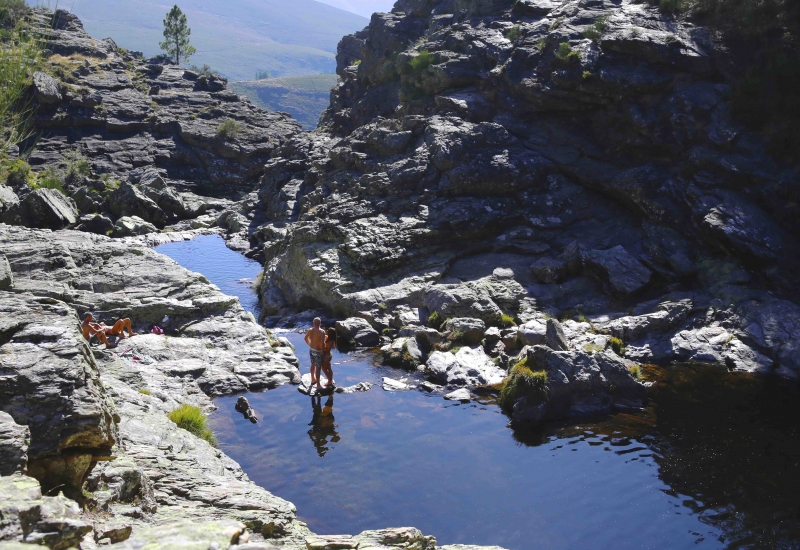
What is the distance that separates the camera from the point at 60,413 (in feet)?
30.7

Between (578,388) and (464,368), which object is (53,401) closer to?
(578,388)

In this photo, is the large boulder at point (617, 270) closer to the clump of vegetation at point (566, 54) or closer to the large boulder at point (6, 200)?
the clump of vegetation at point (566, 54)

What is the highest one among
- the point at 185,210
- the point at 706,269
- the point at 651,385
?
the point at 706,269

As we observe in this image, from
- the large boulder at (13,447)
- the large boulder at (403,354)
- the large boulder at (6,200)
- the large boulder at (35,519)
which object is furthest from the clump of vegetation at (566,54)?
the large boulder at (6,200)

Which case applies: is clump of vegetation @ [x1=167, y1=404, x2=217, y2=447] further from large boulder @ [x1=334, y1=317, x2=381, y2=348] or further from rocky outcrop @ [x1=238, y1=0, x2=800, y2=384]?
large boulder @ [x1=334, y1=317, x2=381, y2=348]

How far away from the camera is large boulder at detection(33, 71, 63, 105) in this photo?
252 ft

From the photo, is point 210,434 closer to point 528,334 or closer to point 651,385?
point 528,334

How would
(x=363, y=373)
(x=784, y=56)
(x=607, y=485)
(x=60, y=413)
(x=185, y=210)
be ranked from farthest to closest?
1. (x=185, y=210)
2. (x=784, y=56)
3. (x=363, y=373)
4. (x=607, y=485)
5. (x=60, y=413)

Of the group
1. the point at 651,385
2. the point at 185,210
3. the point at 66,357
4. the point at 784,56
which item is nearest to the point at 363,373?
the point at 651,385

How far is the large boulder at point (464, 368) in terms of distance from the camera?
83.5ft

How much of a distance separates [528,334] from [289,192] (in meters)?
37.3

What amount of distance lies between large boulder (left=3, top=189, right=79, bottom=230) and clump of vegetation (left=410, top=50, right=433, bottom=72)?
31992mm

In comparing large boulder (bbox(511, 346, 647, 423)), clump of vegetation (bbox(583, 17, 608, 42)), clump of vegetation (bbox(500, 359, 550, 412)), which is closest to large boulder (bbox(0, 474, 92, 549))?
large boulder (bbox(511, 346, 647, 423))

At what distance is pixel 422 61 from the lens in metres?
49.2
